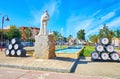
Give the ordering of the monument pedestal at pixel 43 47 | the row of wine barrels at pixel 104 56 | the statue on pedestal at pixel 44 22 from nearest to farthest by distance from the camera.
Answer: the monument pedestal at pixel 43 47 → the statue on pedestal at pixel 44 22 → the row of wine barrels at pixel 104 56

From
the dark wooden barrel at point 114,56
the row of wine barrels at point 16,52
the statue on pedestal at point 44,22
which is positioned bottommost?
the dark wooden barrel at point 114,56

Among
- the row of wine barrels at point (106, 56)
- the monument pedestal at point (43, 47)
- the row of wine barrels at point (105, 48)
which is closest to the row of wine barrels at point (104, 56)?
the row of wine barrels at point (106, 56)

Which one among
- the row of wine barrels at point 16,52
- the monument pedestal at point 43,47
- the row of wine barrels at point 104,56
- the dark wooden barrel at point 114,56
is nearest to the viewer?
the monument pedestal at point 43,47

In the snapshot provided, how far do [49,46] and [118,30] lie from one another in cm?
5894

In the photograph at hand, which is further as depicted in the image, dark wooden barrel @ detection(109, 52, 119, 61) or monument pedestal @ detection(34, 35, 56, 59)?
dark wooden barrel @ detection(109, 52, 119, 61)

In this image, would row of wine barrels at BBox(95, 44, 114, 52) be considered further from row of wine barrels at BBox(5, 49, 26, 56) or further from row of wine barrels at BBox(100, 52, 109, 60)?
row of wine barrels at BBox(5, 49, 26, 56)

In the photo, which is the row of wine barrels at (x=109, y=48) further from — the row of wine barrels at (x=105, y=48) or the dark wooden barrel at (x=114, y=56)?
the dark wooden barrel at (x=114, y=56)

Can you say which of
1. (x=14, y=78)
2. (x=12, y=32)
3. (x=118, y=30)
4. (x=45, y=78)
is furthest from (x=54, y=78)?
(x=118, y=30)

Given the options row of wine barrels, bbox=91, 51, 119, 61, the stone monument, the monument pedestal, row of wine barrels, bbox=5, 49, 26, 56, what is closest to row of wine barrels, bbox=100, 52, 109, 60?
row of wine barrels, bbox=91, 51, 119, 61

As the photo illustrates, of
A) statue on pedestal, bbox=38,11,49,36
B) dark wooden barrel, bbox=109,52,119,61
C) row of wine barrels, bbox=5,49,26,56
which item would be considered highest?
statue on pedestal, bbox=38,11,49,36

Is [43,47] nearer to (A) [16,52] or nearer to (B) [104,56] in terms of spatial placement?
(A) [16,52]

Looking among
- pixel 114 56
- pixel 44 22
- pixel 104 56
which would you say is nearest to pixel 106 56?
pixel 104 56

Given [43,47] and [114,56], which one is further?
[114,56]

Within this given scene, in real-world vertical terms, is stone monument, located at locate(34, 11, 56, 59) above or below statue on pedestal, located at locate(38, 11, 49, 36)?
below
